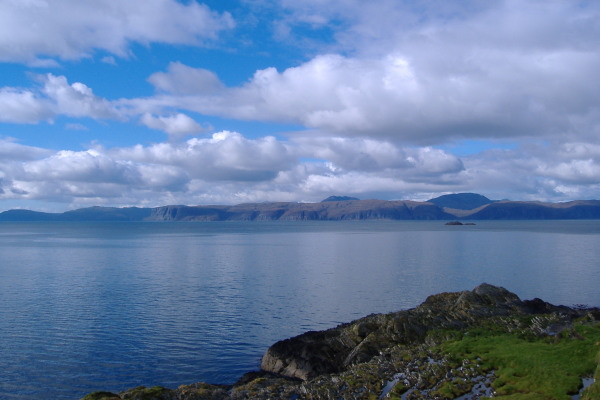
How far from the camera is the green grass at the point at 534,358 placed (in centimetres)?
2478

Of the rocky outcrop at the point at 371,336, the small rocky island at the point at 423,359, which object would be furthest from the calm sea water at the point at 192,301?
the small rocky island at the point at 423,359

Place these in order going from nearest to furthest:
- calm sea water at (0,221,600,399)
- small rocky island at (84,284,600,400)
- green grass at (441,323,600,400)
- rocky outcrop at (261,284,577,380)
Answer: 1. green grass at (441,323,600,400)
2. small rocky island at (84,284,600,400)
3. rocky outcrop at (261,284,577,380)
4. calm sea water at (0,221,600,399)

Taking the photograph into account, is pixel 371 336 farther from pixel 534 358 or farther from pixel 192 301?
pixel 192 301

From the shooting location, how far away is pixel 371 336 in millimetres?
38250

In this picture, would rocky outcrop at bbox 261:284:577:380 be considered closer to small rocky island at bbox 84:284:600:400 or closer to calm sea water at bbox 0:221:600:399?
small rocky island at bbox 84:284:600:400

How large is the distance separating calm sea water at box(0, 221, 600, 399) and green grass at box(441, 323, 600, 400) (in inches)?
677

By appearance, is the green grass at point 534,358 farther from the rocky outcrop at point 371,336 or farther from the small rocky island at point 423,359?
the rocky outcrop at point 371,336

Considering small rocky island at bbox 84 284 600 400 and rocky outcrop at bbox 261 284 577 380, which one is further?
rocky outcrop at bbox 261 284 577 380

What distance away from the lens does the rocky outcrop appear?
35.1 metres

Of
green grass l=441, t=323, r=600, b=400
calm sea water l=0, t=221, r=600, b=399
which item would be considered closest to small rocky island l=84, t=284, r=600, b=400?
green grass l=441, t=323, r=600, b=400

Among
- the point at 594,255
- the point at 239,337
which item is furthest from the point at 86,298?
Result: the point at 594,255

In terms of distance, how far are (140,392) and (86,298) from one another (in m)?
39.0

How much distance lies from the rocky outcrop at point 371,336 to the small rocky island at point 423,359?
83 mm

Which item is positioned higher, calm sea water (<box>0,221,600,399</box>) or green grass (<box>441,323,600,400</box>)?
green grass (<box>441,323,600,400</box>)
